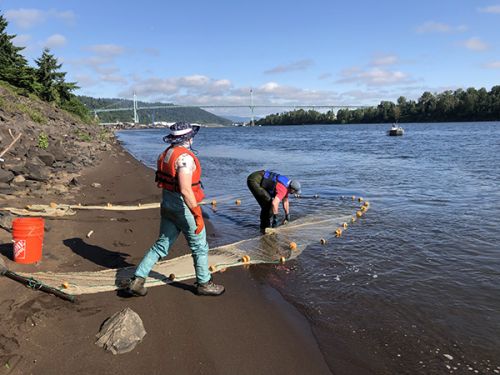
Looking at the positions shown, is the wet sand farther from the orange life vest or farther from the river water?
the orange life vest

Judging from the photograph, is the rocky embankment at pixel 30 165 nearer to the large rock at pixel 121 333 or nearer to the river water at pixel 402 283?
the river water at pixel 402 283

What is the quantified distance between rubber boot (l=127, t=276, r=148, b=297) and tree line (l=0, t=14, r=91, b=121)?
32.6 metres

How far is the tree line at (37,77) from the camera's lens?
34781 mm

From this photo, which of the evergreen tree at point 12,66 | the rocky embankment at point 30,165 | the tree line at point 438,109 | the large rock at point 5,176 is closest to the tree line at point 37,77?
the evergreen tree at point 12,66

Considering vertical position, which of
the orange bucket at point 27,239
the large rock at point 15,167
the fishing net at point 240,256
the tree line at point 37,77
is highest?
the tree line at point 37,77

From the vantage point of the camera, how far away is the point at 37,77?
40844 millimetres

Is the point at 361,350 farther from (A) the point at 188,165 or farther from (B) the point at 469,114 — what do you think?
(B) the point at 469,114

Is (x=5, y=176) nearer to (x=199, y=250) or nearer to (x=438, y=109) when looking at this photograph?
(x=199, y=250)

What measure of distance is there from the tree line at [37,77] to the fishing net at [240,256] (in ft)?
101

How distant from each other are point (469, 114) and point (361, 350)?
417ft

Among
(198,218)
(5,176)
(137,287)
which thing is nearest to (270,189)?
(198,218)

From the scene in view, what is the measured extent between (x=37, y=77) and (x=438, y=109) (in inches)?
4429

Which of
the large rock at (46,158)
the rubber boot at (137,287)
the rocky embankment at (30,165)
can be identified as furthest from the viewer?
the large rock at (46,158)

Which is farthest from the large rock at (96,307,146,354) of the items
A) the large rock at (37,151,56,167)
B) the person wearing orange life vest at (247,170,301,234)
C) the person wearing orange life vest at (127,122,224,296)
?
the large rock at (37,151,56,167)
